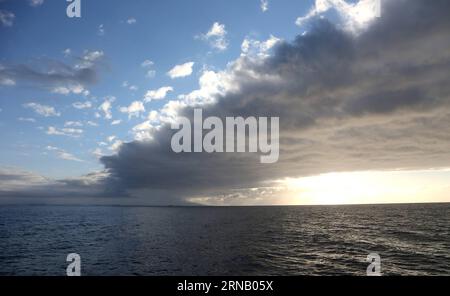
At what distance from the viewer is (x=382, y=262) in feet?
135

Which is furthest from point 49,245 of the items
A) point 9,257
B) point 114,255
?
point 114,255
